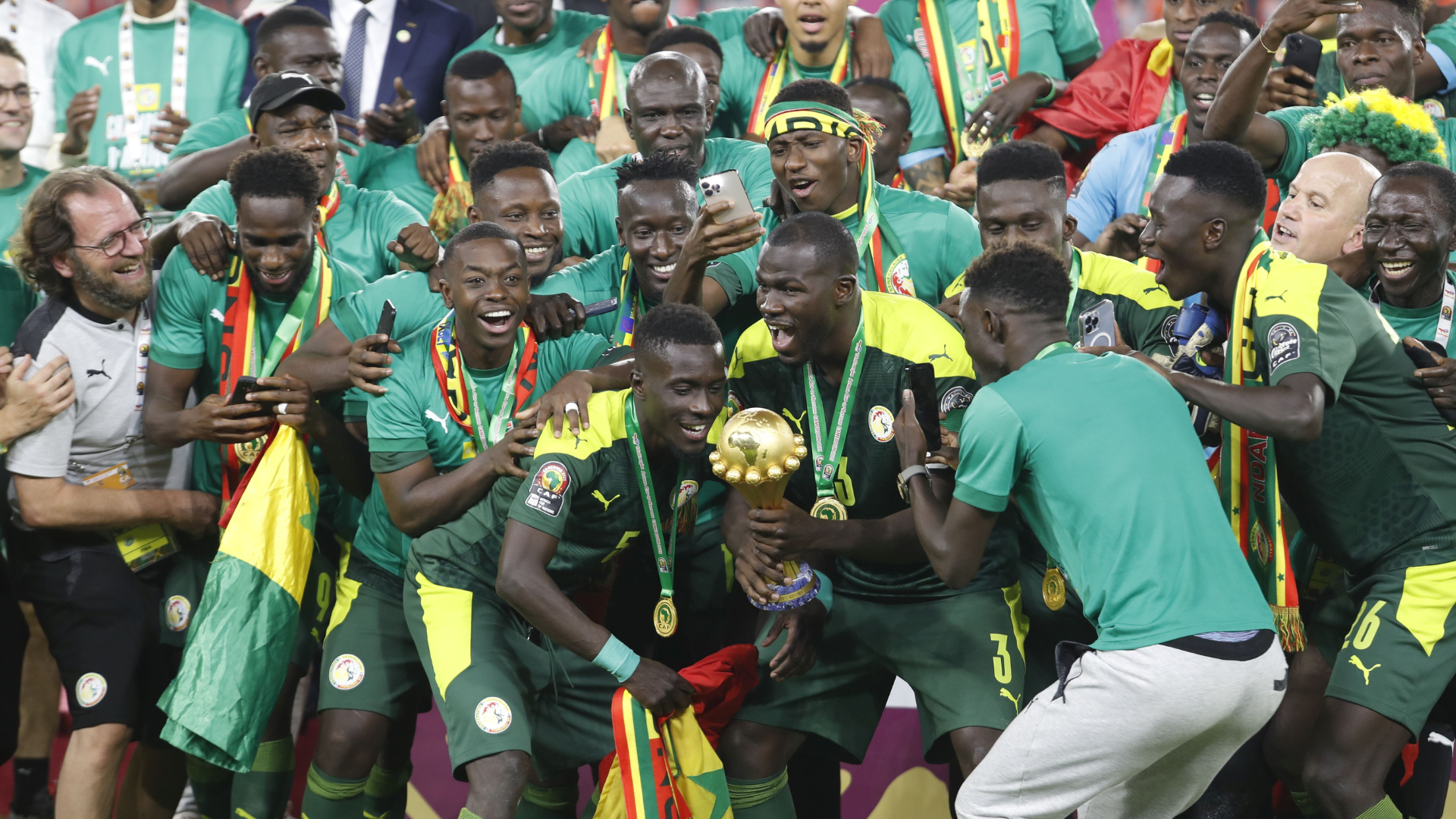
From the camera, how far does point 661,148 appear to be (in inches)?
246

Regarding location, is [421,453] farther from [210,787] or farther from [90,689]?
[210,787]

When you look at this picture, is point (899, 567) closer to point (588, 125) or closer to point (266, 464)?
point (266, 464)

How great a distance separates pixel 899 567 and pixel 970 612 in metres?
0.31

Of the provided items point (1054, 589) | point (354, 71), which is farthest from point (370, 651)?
point (354, 71)

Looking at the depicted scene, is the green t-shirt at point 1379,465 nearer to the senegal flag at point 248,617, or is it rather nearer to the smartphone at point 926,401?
the smartphone at point 926,401

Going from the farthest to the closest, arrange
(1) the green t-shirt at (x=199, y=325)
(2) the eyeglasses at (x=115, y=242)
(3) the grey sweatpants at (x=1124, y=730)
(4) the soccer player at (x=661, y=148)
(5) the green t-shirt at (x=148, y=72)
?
1. (5) the green t-shirt at (x=148, y=72)
2. (4) the soccer player at (x=661, y=148)
3. (1) the green t-shirt at (x=199, y=325)
4. (2) the eyeglasses at (x=115, y=242)
5. (3) the grey sweatpants at (x=1124, y=730)

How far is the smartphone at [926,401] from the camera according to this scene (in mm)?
4500

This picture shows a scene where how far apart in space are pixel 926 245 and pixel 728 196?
1.19 metres

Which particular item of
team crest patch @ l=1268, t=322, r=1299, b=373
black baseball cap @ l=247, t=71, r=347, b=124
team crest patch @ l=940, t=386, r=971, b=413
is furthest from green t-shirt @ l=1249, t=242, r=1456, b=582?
black baseball cap @ l=247, t=71, r=347, b=124

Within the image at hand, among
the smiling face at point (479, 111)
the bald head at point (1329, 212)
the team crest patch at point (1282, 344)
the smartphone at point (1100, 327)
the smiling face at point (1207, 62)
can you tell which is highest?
the smiling face at point (1207, 62)

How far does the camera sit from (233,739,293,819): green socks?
542cm

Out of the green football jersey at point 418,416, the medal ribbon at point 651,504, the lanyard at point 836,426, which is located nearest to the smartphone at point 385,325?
the green football jersey at point 418,416

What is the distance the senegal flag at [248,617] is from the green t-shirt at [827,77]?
3.40 meters

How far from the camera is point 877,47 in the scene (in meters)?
7.52
